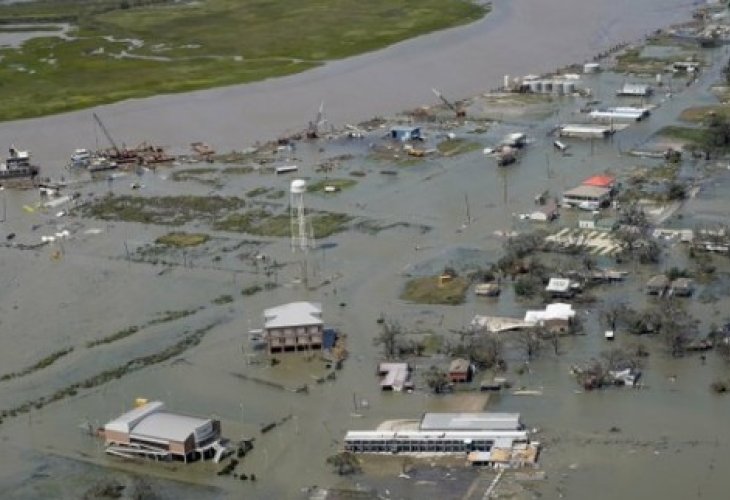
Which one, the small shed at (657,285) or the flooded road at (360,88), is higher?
the flooded road at (360,88)

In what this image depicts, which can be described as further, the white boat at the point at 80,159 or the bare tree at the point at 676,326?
the white boat at the point at 80,159

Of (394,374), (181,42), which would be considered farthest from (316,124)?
(394,374)

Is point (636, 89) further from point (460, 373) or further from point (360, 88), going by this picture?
point (460, 373)

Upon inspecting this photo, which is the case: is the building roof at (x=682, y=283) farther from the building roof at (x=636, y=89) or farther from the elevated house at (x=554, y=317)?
the building roof at (x=636, y=89)

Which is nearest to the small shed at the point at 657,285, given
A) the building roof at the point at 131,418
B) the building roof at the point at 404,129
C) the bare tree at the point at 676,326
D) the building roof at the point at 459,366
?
the bare tree at the point at 676,326

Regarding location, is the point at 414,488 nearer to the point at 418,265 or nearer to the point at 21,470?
the point at 21,470

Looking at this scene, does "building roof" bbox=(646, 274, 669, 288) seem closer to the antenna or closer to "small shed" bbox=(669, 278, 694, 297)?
"small shed" bbox=(669, 278, 694, 297)

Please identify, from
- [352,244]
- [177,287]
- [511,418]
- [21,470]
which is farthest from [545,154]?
[21,470]
